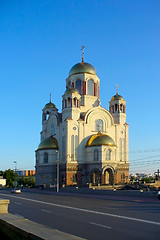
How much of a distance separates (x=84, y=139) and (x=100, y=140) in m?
4.24

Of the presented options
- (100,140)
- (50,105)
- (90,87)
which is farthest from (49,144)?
(90,87)

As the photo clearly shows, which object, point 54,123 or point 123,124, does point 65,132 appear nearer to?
point 54,123

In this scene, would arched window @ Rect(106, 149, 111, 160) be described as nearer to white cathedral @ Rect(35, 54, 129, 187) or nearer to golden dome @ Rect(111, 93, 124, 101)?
white cathedral @ Rect(35, 54, 129, 187)

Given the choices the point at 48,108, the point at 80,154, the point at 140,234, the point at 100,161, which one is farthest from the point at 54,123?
the point at 140,234

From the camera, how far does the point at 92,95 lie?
65.4 m

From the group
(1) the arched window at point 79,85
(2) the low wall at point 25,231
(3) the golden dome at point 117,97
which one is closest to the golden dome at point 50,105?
(1) the arched window at point 79,85

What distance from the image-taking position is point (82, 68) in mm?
66000

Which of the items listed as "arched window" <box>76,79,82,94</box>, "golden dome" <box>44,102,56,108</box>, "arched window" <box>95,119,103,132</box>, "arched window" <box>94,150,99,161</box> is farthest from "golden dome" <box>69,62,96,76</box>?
"arched window" <box>94,150,99,161</box>

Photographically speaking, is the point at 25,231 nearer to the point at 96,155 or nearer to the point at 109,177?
the point at 96,155

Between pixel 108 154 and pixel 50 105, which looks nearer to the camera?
pixel 108 154

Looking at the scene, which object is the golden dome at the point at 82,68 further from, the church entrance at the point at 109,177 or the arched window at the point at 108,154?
the church entrance at the point at 109,177

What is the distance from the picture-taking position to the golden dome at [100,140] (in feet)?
187

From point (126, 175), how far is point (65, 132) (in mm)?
15107

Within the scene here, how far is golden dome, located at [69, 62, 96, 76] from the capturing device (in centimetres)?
6581
